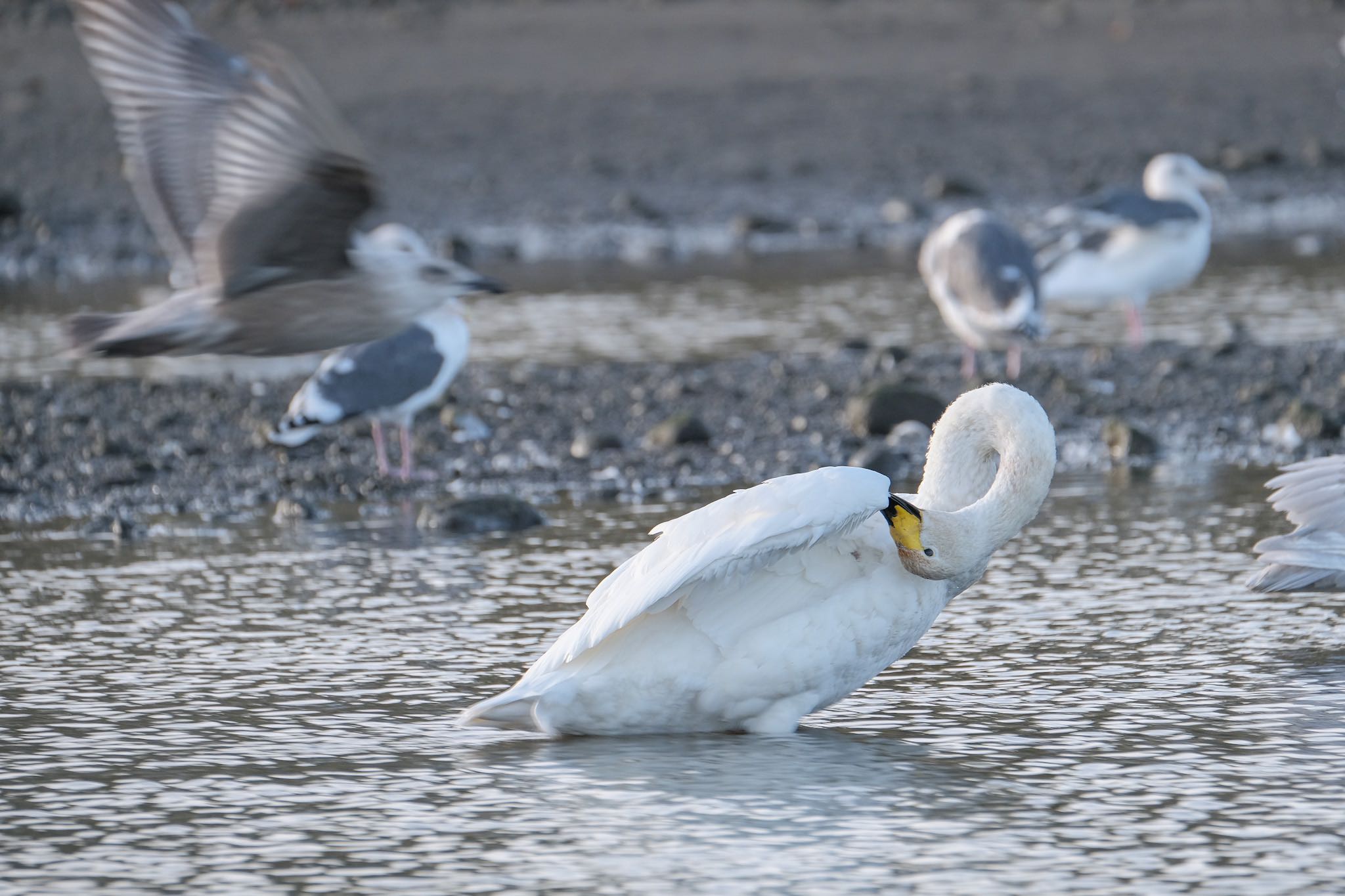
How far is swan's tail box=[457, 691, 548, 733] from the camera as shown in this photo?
6.22m

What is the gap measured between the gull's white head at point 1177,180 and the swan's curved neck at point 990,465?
1083 cm

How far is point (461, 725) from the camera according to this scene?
6.58 metres

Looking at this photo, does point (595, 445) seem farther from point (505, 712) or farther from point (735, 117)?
point (735, 117)

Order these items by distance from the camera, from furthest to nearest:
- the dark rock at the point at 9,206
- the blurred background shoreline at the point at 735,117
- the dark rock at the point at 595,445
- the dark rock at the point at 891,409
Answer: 1. the blurred background shoreline at the point at 735,117
2. the dark rock at the point at 9,206
3. the dark rock at the point at 891,409
4. the dark rock at the point at 595,445

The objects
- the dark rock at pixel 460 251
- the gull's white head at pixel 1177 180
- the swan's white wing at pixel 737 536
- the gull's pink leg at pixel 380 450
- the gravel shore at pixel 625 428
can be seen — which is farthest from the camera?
the dark rock at pixel 460 251

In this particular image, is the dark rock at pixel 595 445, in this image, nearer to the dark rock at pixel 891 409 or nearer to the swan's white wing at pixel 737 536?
the dark rock at pixel 891 409

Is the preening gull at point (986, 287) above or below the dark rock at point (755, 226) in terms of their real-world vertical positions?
below

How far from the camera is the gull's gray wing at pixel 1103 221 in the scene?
15570 millimetres

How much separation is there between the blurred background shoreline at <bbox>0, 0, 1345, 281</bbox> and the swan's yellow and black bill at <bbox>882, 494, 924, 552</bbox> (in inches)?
600

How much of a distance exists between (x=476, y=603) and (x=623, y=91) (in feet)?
63.9

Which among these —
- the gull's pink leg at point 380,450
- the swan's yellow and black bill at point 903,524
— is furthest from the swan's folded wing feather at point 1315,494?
the gull's pink leg at point 380,450

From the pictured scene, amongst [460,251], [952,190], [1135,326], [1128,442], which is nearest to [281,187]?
[1128,442]

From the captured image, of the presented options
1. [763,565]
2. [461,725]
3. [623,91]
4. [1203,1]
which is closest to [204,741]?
[461,725]

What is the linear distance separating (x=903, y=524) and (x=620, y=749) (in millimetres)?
1129
